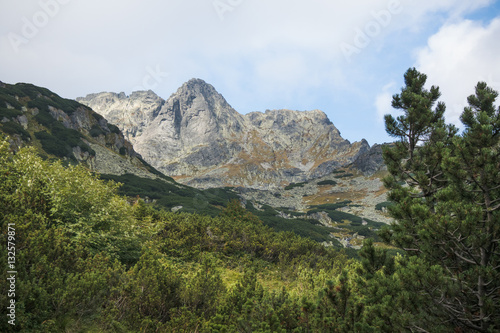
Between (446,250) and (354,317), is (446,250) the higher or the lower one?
the higher one

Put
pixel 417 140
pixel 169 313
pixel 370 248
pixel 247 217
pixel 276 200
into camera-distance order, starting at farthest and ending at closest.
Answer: pixel 276 200, pixel 247 217, pixel 417 140, pixel 370 248, pixel 169 313

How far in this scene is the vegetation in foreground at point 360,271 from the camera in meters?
5.12

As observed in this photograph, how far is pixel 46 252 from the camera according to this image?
6039 mm

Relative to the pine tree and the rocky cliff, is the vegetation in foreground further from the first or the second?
the rocky cliff

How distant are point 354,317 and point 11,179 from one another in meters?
11.0

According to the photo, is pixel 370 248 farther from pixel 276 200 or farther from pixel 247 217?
pixel 276 200

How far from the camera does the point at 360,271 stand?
25.2 feet

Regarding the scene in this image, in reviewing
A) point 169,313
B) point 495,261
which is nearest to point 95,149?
point 169,313

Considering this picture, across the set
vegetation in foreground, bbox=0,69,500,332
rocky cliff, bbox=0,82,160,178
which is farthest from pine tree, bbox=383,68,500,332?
rocky cliff, bbox=0,82,160,178

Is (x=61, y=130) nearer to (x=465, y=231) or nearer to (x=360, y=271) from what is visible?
(x=360, y=271)

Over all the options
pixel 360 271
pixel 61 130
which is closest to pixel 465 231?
pixel 360 271

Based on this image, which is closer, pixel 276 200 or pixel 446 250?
pixel 446 250

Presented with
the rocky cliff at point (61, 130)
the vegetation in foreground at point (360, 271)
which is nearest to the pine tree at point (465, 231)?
the vegetation in foreground at point (360, 271)

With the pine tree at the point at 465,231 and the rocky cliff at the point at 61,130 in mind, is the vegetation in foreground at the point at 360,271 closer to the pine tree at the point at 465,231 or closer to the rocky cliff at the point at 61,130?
the pine tree at the point at 465,231
